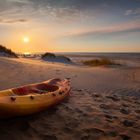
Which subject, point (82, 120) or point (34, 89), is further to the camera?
point (34, 89)

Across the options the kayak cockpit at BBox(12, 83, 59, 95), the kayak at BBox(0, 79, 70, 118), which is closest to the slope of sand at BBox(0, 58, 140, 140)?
the kayak at BBox(0, 79, 70, 118)

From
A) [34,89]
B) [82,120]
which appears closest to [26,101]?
[82,120]

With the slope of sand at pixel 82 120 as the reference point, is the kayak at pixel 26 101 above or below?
above

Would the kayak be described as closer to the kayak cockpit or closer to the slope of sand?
the kayak cockpit

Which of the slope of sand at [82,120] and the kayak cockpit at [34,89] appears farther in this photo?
the kayak cockpit at [34,89]

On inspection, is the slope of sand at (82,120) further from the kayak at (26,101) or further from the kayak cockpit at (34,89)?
the kayak cockpit at (34,89)

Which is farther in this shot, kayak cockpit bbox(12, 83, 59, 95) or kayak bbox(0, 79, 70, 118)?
kayak cockpit bbox(12, 83, 59, 95)

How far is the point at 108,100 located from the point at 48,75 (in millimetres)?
4190

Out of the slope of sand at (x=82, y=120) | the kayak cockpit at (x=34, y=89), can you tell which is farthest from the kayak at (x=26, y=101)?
the slope of sand at (x=82, y=120)

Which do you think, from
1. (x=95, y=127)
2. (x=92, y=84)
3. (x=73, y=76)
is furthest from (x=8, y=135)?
(x=73, y=76)

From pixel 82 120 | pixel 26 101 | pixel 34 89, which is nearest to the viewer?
pixel 26 101

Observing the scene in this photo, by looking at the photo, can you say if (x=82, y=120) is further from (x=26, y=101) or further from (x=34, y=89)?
(x=34, y=89)

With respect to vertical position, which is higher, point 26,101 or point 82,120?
point 26,101

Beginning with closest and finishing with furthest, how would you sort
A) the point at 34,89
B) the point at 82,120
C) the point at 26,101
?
the point at 26,101
the point at 82,120
the point at 34,89
